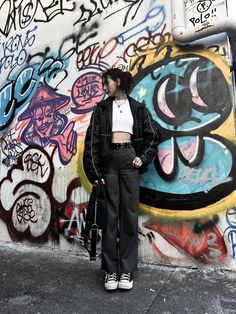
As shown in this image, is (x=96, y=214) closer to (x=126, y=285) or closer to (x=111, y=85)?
(x=126, y=285)

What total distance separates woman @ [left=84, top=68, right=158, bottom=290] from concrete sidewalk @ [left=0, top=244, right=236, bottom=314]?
0.25 metres

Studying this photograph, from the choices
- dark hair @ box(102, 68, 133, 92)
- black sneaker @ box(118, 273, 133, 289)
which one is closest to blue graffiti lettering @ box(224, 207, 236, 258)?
black sneaker @ box(118, 273, 133, 289)

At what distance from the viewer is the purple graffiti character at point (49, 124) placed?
14.3 feet

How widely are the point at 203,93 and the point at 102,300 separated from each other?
2140 millimetres

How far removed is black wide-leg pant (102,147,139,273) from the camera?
3.39 m

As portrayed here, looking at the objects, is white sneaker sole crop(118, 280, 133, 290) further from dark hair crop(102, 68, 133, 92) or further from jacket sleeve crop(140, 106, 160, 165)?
dark hair crop(102, 68, 133, 92)

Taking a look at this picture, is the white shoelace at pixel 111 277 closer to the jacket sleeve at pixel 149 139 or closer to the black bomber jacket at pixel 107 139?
the black bomber jacket at pixel 107 139

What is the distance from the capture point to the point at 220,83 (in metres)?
3.53

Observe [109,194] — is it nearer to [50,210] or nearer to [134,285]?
[134,285]

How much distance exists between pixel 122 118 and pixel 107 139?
0.79 feet

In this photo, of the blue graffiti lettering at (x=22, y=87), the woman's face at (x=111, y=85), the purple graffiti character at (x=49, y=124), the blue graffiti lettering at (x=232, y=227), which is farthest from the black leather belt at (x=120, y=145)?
the blue graffiti lettering at (x=22, y=87)

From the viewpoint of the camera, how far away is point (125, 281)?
3283mm

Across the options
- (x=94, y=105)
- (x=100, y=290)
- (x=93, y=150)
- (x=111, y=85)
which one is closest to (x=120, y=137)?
(x=93, y=150)

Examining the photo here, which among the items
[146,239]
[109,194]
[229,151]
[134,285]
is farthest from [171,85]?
[134,285]
